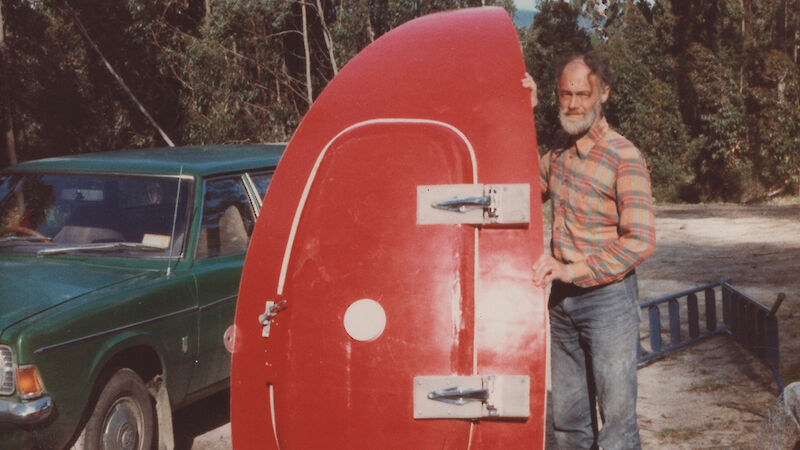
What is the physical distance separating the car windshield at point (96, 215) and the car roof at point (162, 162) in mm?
63

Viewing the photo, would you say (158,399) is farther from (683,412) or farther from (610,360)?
(683,412)

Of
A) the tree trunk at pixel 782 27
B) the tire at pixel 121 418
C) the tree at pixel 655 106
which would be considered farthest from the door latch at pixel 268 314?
the tree trunk at pixel 782 27

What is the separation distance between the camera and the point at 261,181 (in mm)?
5672

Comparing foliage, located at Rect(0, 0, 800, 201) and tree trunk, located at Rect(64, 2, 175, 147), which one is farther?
tree trunk, located at Rect(64, 2, 175, 147)

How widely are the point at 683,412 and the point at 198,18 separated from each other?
23062 millimetres

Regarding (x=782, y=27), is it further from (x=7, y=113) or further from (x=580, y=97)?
(x=580, y=97)

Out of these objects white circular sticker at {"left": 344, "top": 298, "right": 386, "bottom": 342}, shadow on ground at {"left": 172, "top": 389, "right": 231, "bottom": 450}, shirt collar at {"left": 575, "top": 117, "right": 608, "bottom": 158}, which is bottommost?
shadow on ground at {"left": 172, "top": 389, "right": 231, "bottom": 450}

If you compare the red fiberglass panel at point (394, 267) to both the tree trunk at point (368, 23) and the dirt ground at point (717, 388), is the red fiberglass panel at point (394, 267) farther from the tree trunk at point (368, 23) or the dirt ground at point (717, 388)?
the tree trunk at point (368, 23)

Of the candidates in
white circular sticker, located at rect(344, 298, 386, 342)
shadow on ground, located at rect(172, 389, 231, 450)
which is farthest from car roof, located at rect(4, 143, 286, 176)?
white circular sticker, located at rect(344, 298, 386, 342)

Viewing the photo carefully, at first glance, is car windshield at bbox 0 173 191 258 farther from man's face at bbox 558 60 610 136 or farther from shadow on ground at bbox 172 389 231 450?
man's face at bbox 558 60 610 136

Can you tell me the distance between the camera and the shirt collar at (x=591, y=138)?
3.10 m

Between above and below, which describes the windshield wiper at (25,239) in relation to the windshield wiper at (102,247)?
above

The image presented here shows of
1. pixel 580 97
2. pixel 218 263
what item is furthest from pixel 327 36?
pixel 580 97

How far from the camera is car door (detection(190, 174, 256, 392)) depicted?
A: 194 inches
